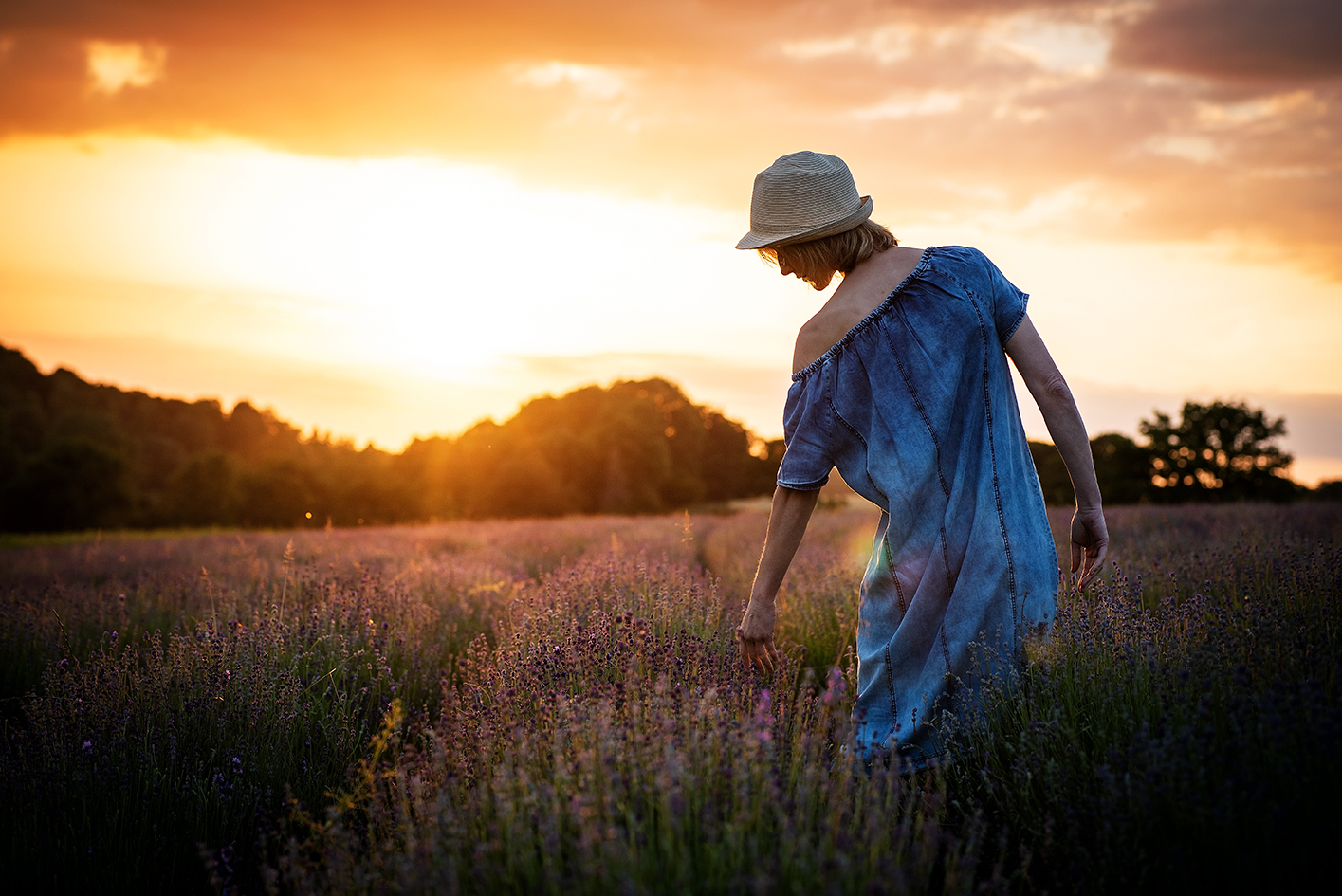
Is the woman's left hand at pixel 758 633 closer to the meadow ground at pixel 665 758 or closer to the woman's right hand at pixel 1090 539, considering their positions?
the meadow ground at pixel 665 758

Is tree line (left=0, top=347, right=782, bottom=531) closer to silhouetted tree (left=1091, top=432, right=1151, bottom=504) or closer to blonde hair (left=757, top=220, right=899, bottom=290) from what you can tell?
silhouetted tree (left=1091, top=432, right=1151, bottom=504)

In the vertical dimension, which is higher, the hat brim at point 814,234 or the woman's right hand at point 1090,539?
the hat brim at point 814,234

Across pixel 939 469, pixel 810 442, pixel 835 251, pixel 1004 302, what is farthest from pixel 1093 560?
pixel 835 251

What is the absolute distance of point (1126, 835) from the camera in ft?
5.17

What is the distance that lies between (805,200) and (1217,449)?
3511cm

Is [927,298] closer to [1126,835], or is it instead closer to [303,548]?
[1126,835]

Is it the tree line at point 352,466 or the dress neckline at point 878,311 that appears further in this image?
the tree line at point 352,466

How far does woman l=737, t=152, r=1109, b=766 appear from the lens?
206 centimetres

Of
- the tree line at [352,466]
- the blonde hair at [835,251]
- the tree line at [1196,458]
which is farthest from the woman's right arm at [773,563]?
the tree line at [1196,458]

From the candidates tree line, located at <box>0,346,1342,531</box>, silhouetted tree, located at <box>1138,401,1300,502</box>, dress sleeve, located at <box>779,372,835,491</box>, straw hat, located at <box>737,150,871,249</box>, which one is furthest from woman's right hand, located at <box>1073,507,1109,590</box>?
silhouetted tree, located at <box>1138,401,1300,502</box>

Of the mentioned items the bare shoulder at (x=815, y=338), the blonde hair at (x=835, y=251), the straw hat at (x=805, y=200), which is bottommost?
the bare shoulder at (x=815, y=338)

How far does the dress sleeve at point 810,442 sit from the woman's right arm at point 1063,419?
1.85 feet

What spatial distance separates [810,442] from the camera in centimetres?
215

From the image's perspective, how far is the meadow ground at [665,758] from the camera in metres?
1.41
